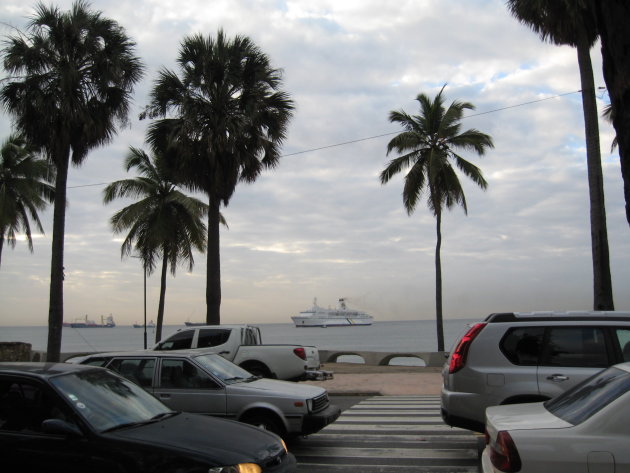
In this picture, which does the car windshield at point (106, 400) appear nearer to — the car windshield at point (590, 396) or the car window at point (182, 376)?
the car window at point (182, 376)

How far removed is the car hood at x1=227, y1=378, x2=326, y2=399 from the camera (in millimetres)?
8750

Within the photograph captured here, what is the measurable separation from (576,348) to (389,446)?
3.19 metres

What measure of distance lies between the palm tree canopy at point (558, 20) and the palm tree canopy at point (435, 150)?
11.6 metres

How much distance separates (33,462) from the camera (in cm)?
514

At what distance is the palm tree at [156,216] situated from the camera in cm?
3155

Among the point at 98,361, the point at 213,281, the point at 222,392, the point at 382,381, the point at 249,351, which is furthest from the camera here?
the point at 213,281

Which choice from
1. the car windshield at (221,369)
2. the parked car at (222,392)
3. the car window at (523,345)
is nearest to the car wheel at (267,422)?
the parked car at (222,392)

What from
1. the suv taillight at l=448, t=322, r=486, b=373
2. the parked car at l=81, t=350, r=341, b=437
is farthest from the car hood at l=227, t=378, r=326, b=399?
the suv taillight at l=448, t=322, r=486, b=373

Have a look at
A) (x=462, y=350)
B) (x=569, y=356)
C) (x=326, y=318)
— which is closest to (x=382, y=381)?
(x=462, y=350)

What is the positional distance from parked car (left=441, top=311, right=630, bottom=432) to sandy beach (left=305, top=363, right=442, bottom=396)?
9162 millimetres

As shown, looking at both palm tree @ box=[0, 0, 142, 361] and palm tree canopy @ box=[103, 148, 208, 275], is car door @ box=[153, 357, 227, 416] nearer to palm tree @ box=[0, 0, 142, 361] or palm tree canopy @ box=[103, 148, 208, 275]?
palm tree @ box=[0, 0, 142, 361]

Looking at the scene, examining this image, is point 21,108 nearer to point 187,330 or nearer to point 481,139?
point 187,330

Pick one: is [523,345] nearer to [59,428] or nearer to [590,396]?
[590,396]

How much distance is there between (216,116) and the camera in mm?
22875
